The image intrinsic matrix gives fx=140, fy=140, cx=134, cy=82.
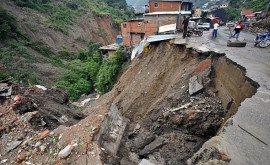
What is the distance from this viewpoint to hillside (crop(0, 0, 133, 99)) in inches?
583

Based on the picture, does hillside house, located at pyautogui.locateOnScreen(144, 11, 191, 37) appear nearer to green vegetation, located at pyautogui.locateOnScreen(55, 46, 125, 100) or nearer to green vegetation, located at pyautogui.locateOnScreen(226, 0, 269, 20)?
green vegetation, located at pyautogui.locateOnScreen(55, 46, 125, 100)

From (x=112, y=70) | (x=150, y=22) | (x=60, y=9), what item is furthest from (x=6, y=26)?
(x=150, y=22)

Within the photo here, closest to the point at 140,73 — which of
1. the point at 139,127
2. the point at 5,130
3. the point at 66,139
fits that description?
the point at 139,127

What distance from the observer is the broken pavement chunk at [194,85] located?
4.87 meters

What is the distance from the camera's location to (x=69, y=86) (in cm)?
1502

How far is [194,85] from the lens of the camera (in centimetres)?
505

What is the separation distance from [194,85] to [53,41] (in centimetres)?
2457

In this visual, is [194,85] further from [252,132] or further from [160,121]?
[252,132]

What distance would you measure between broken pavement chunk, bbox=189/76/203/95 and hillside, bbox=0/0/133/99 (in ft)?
28.4

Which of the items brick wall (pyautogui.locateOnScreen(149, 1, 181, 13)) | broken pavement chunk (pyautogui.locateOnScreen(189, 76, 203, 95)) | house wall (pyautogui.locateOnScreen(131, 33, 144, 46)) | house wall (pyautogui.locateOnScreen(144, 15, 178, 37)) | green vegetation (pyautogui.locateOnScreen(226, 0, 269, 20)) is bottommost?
broken pavement chunk (pyautogui.locateOnScreen(189, 76, 203, 95))

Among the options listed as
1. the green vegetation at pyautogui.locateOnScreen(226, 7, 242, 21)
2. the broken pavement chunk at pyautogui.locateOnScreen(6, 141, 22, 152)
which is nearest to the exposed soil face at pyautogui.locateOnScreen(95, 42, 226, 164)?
the broken pavement chunk at pyautogui.locateOnScreen(6, 141, 22, 152)

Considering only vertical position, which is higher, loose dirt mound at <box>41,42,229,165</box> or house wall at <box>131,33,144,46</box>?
house wall at <box>131,33,144,46</box>

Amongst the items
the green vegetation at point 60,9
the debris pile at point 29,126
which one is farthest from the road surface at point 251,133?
the green vegetation at point 60,9

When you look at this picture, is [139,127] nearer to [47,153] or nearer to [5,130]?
[47,153]
